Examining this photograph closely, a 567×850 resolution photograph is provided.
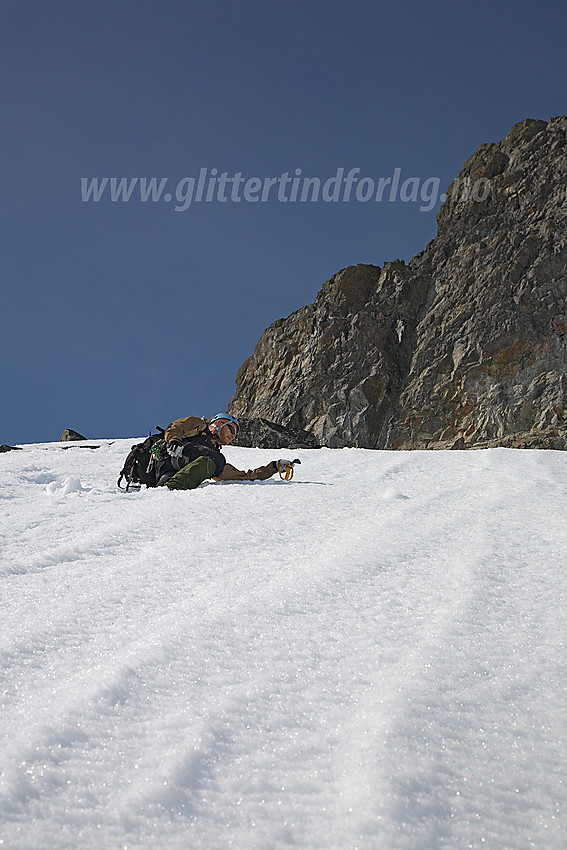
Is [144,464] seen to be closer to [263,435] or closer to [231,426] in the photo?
[231,426]

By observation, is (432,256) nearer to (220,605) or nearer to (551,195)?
(551,195)

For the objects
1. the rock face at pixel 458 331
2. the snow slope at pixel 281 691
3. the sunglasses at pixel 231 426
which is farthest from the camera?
the rock face at pixel 458 331

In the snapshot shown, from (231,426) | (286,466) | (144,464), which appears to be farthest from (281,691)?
(231,426)

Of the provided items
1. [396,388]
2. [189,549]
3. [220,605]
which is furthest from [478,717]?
[396,388]

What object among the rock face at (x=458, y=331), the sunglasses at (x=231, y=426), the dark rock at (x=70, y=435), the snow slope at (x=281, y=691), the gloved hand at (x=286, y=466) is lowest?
the dark rock at (x=70, y=435)

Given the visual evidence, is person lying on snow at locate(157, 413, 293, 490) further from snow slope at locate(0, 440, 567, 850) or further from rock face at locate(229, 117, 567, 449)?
rock face at locate(229, 117, 567, 449)

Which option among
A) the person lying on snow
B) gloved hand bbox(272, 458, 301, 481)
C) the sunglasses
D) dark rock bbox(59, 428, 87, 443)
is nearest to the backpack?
the person lying on snow

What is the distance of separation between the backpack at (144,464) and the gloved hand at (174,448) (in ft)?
0.22

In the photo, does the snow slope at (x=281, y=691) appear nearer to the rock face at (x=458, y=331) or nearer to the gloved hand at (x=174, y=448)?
the gloved hand at (x=174, y=448)

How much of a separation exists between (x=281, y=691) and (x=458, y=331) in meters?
28.2

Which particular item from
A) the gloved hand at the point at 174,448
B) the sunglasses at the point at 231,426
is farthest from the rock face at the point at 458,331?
the gloved hand at the point at 174,448

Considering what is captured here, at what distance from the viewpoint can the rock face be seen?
945 inches

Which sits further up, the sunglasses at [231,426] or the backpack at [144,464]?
the sunglasses at [231,426]

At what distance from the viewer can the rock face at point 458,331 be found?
24.0 meters
